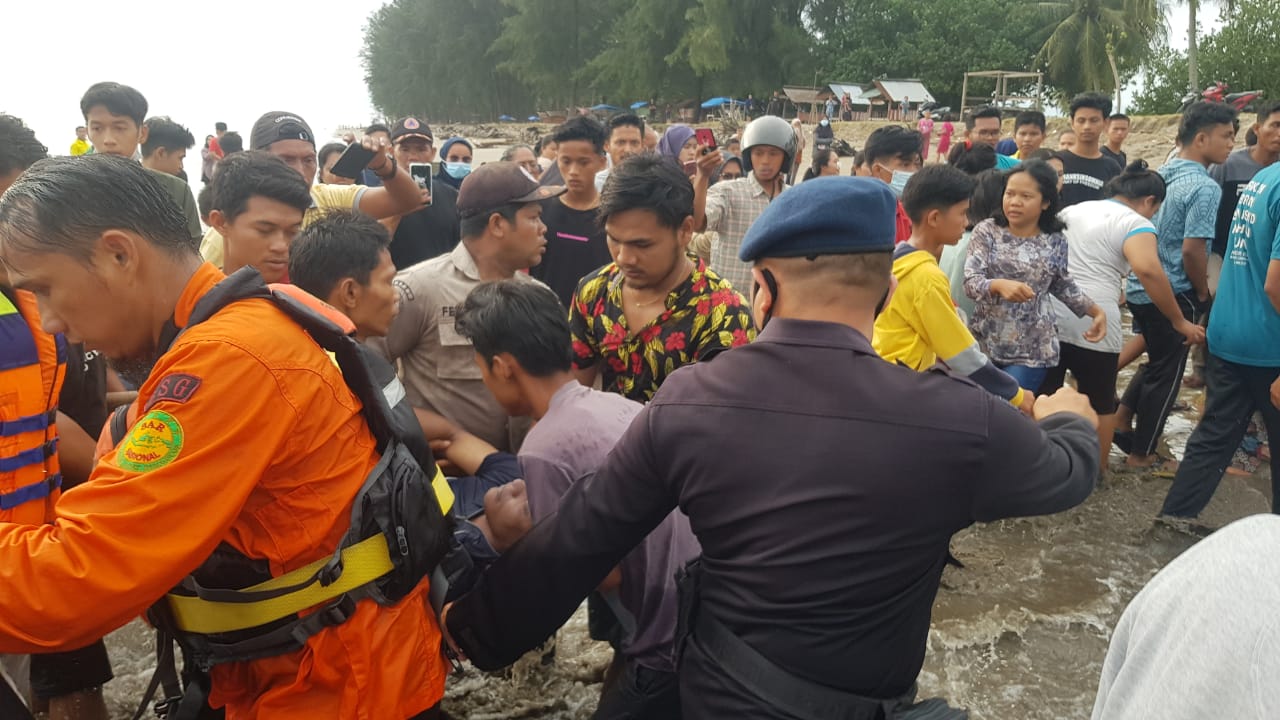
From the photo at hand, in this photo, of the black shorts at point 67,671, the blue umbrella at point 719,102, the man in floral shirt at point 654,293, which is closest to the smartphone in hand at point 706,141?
the man in floral shirt at point 654,293

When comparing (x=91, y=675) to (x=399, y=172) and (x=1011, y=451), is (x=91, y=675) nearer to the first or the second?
(x=399, y=172)

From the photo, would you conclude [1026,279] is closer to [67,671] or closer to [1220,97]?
[67,671]

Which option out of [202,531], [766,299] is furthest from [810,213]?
[202,531]

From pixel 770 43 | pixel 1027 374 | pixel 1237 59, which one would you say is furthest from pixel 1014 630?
pixel 770 43

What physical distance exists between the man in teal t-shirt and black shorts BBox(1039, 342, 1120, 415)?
51cm

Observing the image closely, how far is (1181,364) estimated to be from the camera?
17.3ft

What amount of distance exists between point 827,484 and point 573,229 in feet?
11.9

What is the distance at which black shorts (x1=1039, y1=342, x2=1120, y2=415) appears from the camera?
190 inches

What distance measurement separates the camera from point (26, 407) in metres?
2.10

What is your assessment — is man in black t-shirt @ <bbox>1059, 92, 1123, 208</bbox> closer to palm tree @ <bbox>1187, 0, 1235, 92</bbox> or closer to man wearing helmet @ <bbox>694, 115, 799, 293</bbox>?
man wearing helmet @ <bbox>694, 115, 799, 293</bbox>

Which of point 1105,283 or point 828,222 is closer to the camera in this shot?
point 828,222

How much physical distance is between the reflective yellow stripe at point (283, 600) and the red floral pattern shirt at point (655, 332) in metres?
1.50

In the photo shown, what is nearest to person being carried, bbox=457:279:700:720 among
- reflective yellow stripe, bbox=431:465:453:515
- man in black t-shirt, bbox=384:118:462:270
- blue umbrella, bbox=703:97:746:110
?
reflective yellow stripe, bbox=431:465:453:515

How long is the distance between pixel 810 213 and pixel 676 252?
1.48 meters
